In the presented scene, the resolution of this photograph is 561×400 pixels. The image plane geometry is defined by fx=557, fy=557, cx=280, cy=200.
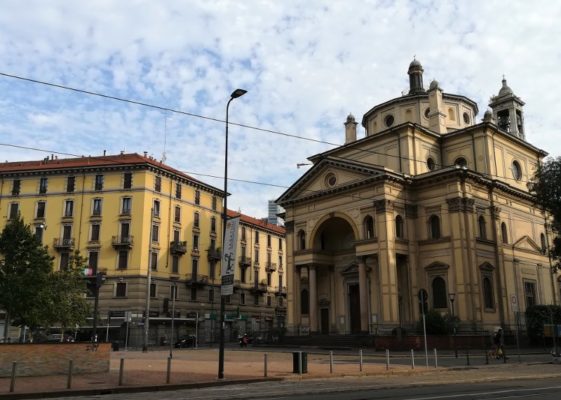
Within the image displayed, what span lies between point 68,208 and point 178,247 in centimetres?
1183

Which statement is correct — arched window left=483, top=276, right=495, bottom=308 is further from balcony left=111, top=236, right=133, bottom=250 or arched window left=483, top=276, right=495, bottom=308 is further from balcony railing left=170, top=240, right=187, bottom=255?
balcony left=111, top=236, right=133, bottom=250

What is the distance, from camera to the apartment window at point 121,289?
5356 cm

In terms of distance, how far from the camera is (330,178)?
48469 millimetres

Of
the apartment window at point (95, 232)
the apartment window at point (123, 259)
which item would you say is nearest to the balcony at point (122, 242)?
the apartment window at point (123, 259)

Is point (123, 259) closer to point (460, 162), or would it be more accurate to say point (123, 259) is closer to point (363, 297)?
point (363, 297)

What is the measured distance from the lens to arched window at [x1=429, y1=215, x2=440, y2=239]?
44.0m

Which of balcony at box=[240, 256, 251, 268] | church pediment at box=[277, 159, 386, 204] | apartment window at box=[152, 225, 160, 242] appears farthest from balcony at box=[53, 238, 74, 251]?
church pediment at box=[277, 159, 386, 204]

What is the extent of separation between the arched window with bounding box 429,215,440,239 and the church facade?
114 millimetres

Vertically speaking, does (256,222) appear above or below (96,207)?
above

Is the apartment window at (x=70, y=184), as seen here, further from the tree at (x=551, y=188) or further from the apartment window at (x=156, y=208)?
the tree at (x=551, y=188)

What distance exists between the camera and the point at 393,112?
52188mm

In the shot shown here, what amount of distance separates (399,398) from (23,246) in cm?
2678

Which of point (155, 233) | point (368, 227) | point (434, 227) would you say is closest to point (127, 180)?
point (155, 233)

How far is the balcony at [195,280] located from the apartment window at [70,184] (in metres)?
14.9
